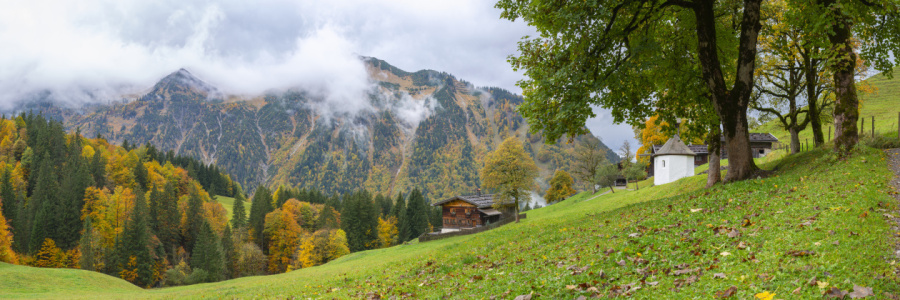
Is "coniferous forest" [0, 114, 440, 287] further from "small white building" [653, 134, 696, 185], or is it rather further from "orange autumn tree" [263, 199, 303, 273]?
"small white building" [653, 134, 696, 185]

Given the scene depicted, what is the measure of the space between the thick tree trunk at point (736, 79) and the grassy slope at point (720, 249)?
1664mm

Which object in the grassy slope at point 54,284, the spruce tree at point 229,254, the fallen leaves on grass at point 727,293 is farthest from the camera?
the spruce tree at point 229,254

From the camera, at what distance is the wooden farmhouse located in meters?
83.6

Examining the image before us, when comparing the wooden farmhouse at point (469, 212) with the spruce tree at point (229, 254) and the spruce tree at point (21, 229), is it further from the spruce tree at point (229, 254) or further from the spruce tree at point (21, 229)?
the spruce tree at point (21, 229)

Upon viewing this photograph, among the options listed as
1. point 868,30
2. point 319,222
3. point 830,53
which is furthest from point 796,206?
point 319,222

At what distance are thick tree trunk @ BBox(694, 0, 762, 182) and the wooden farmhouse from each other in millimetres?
65688

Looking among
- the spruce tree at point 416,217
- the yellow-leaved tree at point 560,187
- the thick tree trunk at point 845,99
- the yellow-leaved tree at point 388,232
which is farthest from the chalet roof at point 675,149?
the yellow-leaved tree at point 388,232

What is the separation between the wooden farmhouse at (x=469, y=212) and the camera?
8356 cm

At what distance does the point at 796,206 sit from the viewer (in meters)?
11.2

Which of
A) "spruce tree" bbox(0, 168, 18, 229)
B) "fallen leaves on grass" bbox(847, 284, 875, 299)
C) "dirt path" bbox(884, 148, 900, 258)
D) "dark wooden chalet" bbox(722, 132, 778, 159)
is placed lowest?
"spruce tree" bbox(0, 168, 18, 229)

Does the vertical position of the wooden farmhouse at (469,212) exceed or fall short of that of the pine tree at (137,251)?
it exceeds it

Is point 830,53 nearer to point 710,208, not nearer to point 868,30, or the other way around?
point 868,30

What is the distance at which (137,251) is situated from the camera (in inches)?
3036

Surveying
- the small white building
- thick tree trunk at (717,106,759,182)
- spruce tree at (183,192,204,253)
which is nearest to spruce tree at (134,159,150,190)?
spruce tree at (183,192,204,253)
